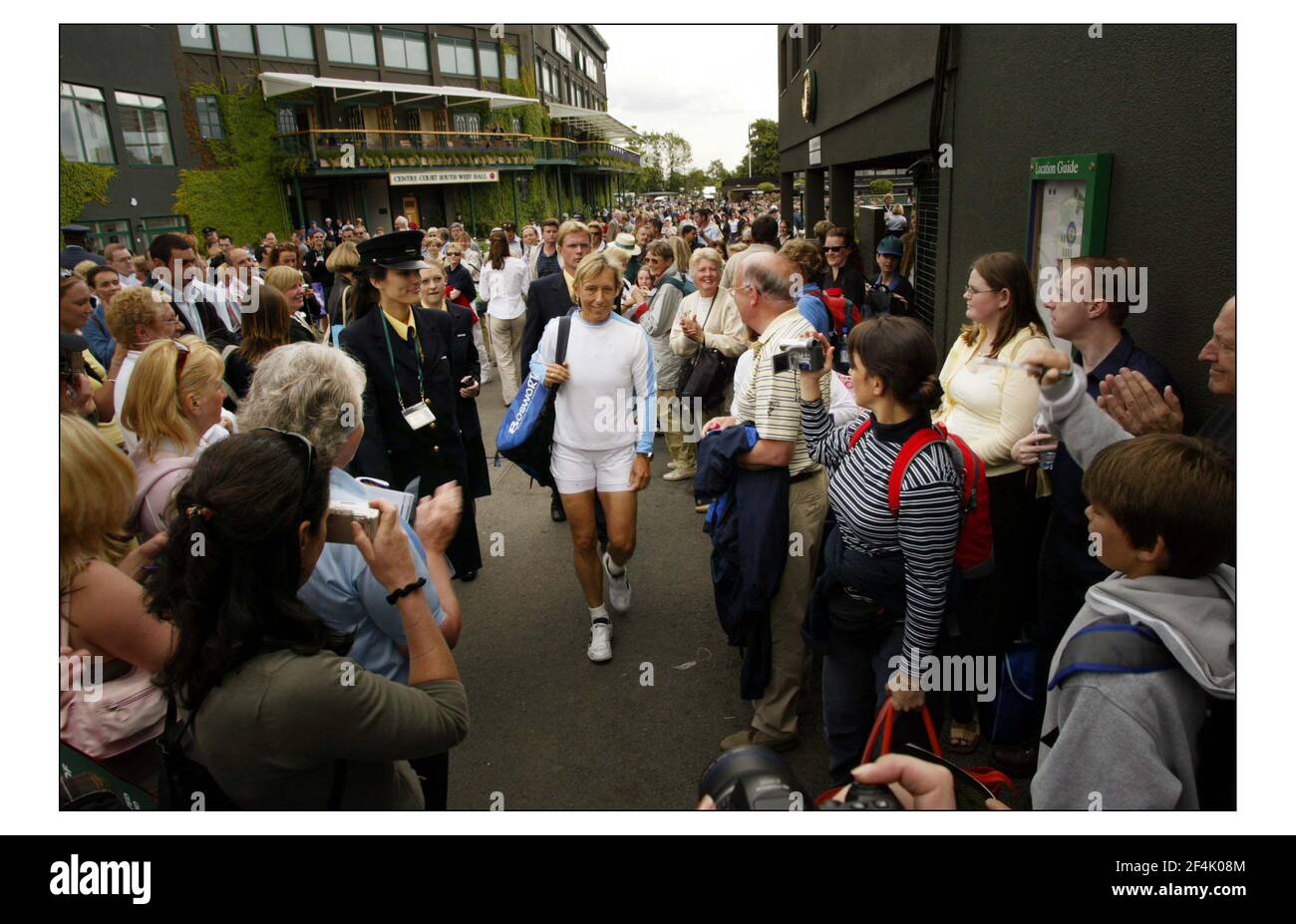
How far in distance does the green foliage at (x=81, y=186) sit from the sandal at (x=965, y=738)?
20.6 metres

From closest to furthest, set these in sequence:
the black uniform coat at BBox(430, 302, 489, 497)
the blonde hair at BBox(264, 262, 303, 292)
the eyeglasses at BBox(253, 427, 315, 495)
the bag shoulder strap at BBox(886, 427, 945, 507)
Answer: the eyeglasses at BBox(253, 427, 315, 495), the bag shoulder strap at BBox(886, 427, 945, 507), the black uniform coat at BBox(430, 302, 489, 497), the blonde hair at BBox(264, 262, 303, 292)

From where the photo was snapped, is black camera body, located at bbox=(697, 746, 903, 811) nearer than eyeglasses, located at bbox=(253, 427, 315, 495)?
Yes

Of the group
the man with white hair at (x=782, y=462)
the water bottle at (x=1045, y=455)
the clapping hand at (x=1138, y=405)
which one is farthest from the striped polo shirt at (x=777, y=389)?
the clapping hand at (x=1138, y=405)

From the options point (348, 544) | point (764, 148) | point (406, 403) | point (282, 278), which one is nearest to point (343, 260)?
point (282, 278)

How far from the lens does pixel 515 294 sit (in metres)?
8.45

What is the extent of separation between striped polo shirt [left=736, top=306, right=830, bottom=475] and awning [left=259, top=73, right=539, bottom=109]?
98.2ft

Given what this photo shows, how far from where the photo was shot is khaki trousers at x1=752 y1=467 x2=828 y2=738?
3020 mm

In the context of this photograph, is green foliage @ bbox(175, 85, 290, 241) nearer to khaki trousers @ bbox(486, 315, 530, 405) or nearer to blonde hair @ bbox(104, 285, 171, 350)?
khaki trousers @ bbox(486, 315, 530, 405)

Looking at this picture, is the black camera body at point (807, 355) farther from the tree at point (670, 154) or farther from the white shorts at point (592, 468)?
the tree at point (670, 154)

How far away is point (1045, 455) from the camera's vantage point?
2.67m

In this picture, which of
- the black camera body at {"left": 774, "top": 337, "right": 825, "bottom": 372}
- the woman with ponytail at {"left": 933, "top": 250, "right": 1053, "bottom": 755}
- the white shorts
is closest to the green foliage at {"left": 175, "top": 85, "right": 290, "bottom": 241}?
the white shorts

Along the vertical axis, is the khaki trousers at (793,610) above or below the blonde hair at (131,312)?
below

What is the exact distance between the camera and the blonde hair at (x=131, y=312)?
3717 millimetres

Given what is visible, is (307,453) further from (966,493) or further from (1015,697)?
(1015,697)
